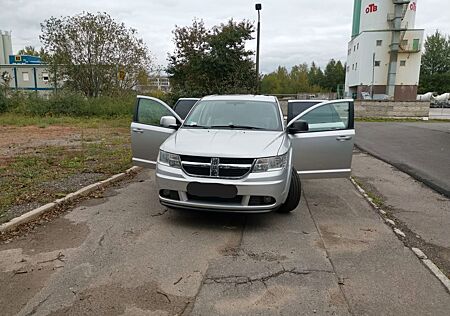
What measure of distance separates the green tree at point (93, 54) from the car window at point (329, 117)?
21.8 m

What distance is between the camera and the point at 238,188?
4.21m

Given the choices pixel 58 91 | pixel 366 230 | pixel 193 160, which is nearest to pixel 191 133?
pixel 193 160

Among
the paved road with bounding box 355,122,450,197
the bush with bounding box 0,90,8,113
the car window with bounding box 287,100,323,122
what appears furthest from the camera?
the bush with bounding box 0,90,8,113

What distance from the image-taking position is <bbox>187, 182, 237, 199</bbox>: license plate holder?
421cm

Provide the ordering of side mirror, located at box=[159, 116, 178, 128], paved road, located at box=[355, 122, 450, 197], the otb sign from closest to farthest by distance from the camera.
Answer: side mirror, located at box=[159, 116, 178, 128], paved road, located at box=[355, 122, 450, 197], the otb sign

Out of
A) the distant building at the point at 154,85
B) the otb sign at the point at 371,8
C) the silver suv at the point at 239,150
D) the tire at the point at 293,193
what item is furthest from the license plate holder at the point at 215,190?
the otb sign at the point at 371,8

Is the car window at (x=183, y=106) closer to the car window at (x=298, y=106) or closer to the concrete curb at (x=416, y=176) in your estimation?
the car window at (x=298, y=106)

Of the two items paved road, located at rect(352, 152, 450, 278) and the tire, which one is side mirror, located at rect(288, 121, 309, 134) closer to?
the tire

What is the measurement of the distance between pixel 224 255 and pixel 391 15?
55532 millimetres

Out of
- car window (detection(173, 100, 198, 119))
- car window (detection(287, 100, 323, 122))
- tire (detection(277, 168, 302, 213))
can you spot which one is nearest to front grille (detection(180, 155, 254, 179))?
tire (detection(277, 168, 302, 213))

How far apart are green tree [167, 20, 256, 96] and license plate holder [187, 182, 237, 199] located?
15758 millimetres

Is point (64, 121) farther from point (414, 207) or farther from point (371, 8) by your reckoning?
point (371, 8)

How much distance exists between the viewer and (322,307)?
9.57 feet

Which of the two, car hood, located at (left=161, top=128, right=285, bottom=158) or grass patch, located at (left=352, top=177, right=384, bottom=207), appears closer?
car hood, located at (left=161, top=128, right=285, bottom=158)
